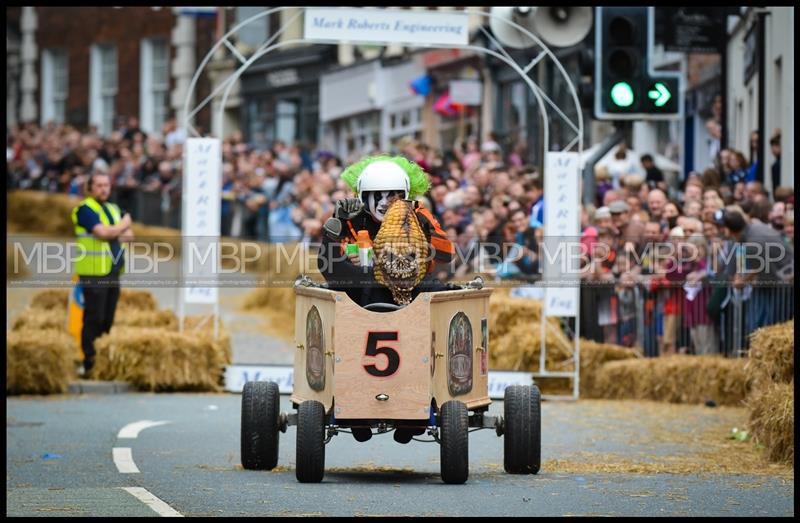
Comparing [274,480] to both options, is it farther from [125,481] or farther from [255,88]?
[255,88]

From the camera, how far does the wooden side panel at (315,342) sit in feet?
38.8

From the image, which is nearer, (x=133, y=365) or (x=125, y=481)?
(x=125, y=481)

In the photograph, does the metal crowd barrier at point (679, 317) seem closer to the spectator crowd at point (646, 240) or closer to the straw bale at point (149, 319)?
the spectator crowd at point (646, 240)

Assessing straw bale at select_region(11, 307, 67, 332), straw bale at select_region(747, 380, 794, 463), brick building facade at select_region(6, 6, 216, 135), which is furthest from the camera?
brick building facade at select_region(6, 6, 216, 135)

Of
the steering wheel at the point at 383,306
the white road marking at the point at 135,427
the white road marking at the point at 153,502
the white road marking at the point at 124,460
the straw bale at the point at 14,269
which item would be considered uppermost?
the straw bale at the point at 14,269

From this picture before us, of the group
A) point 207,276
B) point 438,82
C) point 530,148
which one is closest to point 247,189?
point 530,148

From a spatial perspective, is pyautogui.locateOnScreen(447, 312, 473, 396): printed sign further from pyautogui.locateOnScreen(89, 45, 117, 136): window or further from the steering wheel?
pyautogui.locateOnScreen(89, 45, 117, 136): window

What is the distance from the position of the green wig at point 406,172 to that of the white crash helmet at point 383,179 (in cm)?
16

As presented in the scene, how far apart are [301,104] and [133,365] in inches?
1313

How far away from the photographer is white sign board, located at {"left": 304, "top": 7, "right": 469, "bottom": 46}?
738 inches

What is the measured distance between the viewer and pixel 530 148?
123 ft

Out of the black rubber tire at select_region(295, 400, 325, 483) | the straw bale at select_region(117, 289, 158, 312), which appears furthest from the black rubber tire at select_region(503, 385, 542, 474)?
the straw bale at select_region(117, 289, 158, 312)

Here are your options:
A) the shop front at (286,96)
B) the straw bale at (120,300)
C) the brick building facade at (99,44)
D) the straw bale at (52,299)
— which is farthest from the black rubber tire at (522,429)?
the brick building facade at (99,44)

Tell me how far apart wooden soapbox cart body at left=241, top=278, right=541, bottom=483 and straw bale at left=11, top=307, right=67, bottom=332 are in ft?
29.5
